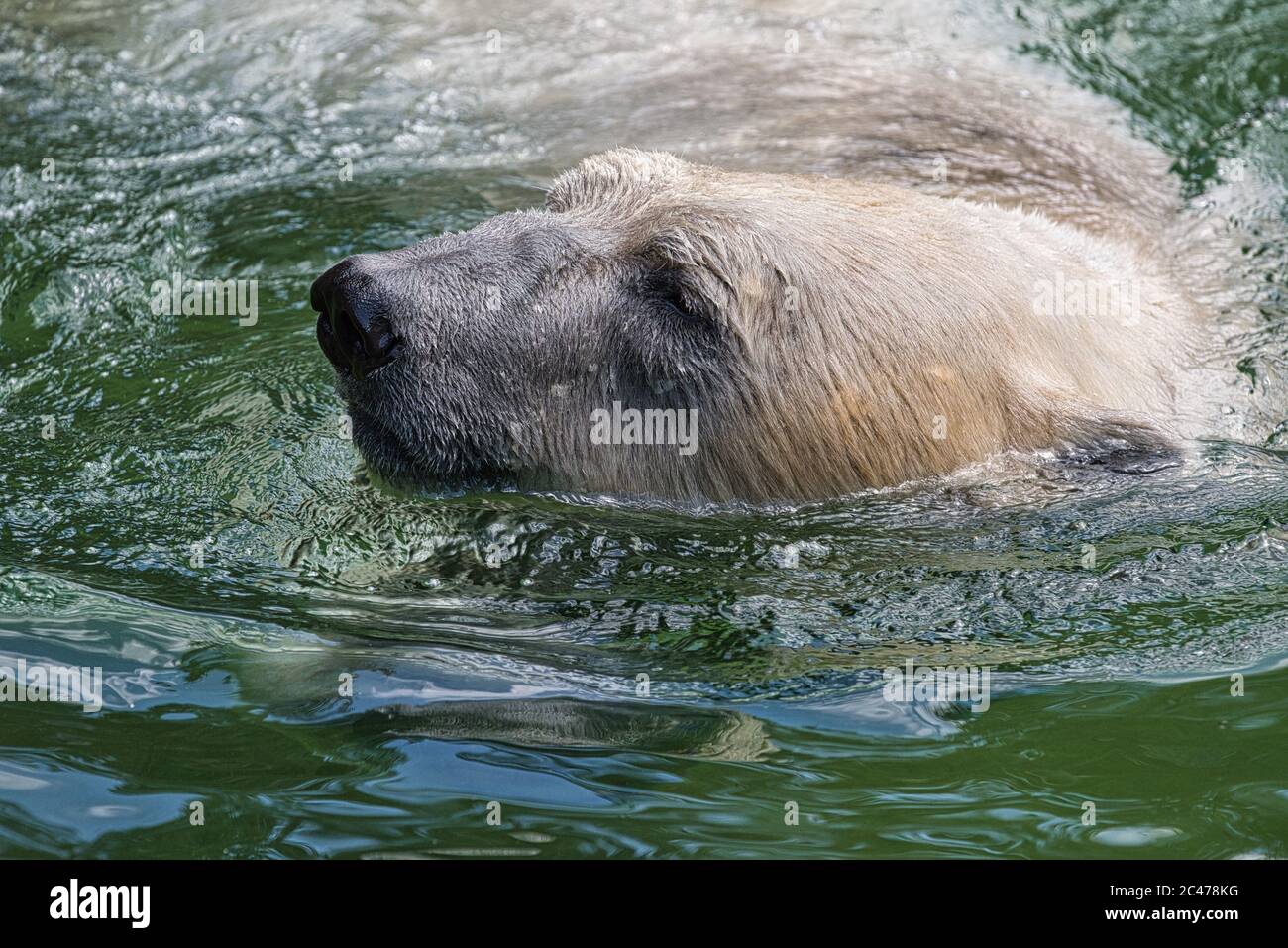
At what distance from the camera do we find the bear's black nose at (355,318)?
458 centimetres

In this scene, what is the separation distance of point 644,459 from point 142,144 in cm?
410

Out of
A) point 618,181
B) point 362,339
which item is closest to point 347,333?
point 362,339

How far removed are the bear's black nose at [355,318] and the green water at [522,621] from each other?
548 mm

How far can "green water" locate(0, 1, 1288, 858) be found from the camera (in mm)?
3594

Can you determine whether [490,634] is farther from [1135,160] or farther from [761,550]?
[1135,160]

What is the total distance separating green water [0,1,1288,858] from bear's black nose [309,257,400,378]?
55cm

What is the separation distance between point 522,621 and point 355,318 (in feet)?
3.46

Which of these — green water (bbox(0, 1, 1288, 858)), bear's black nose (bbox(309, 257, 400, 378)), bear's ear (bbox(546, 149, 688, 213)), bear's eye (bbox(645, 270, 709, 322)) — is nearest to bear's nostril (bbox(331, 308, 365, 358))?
bear's black nose (bbox(309, 257, 400, 378))

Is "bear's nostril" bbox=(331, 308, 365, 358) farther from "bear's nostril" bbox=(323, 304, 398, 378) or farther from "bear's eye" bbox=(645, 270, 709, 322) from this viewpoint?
"bear's eye" bbox=(645, 270, 709, 322)

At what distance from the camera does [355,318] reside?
4598mm

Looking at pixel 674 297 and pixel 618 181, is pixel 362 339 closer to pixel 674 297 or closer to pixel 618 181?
pixel 674 297

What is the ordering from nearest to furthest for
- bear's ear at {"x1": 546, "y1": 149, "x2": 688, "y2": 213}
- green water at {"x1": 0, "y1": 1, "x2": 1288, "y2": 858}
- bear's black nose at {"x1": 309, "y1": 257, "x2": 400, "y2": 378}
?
green water at {"x1": 0, "y1": 1, "x2": 1288, "y2": 858} < bear's black nose at {"x1": 309, "y1": 257, "x2": 400, "y2": 378} < bear's ear at {"x1": 546, "y1": 149, "x2": 688, "y2": 213}

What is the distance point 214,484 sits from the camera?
516cm

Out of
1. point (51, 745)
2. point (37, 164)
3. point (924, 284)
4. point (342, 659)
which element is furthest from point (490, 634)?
point (37, 164)
